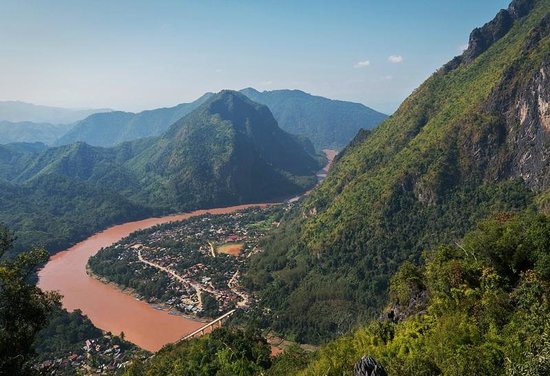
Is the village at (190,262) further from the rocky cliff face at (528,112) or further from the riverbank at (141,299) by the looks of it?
the rocky cliff face at (528,112)

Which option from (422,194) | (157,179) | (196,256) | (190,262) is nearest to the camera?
(422,194)

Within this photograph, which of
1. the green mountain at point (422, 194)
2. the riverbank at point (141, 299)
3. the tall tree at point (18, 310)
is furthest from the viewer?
the riverbank at point (141, 299)

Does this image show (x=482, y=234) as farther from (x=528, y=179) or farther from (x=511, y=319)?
(x=528, y=179)

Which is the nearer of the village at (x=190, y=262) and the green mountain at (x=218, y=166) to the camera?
the village at (x=190, y=262)

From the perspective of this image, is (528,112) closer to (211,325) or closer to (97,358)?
(211,325)

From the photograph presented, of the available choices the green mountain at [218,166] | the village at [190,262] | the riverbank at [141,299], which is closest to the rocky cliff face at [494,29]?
the village at [190,262]

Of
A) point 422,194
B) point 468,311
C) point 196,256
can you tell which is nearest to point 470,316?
point 468,311

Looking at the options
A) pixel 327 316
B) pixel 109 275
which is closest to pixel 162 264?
pixel 109 275
